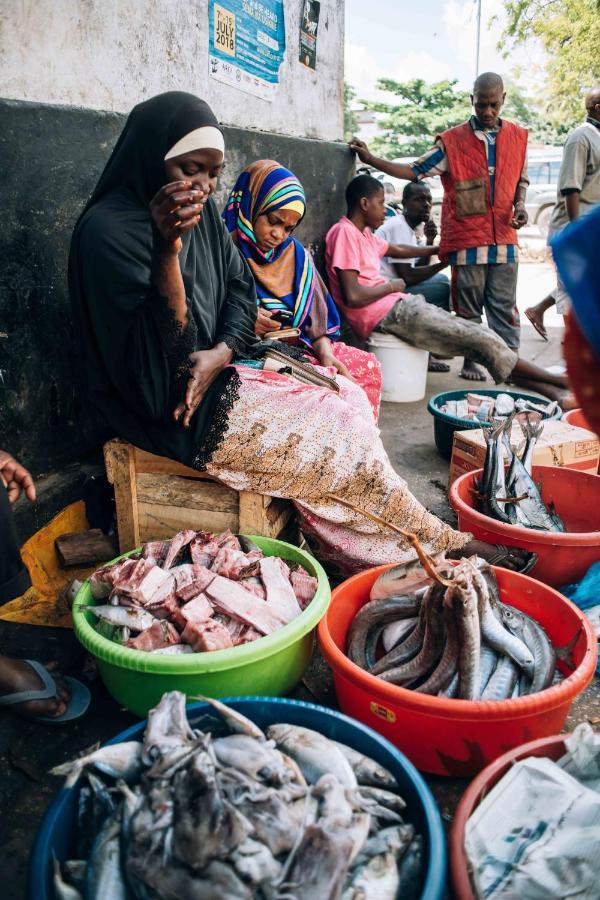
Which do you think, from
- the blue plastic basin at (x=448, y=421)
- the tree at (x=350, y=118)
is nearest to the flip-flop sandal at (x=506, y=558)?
the blue plastic basin at (x=448, y=421)

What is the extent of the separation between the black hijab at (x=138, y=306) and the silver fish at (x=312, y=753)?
1.29 metres

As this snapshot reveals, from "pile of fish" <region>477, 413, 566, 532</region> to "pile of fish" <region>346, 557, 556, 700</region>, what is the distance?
28.5 inches

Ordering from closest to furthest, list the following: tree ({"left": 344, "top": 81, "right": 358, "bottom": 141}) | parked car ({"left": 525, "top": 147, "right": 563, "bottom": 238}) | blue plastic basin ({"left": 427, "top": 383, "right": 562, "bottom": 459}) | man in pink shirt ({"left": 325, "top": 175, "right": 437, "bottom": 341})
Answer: blue plastic basin ({"left": 427, "top": 383, "right": 562, "bottom": 459}), man in pink shirt ({"left": 325, "top": 175, "right": 437, "bottom": 341}), parked car ({"left": 525, "top": 147, "right": 563, "bottom": 238}), tree ({"left": 344, "top": 81, "right": 358, "bottom": 141})

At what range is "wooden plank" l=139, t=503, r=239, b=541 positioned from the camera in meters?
2.87

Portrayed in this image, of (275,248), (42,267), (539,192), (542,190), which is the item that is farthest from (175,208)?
(542,190)

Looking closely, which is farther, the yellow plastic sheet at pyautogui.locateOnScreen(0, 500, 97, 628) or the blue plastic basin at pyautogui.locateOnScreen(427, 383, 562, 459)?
the blue plastic basin at pyautogui.locateOnScreen(427, 383, 562, 459)

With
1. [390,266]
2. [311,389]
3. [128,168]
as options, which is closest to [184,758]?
[311,389]

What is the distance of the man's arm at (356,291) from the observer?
5469 millimetres

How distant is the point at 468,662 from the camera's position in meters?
2.01

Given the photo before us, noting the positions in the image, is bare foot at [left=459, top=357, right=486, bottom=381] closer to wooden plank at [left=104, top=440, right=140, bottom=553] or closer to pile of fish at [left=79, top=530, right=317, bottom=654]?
wooden plank at [left=104, top=440, right=140, bottom=553]

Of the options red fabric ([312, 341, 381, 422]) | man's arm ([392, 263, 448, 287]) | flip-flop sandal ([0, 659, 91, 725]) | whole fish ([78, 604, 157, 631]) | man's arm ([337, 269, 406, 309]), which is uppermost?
man's arm ([392, 263, 448, 287])

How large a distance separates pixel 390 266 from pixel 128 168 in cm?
410

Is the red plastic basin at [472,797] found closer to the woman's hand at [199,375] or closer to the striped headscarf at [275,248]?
the woman's hand at [199,375]

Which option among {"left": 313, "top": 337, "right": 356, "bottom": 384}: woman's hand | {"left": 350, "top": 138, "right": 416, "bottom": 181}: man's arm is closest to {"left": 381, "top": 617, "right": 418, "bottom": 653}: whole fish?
{"left": 313, "top": 337, "right": 356, "bottom": 384}: woman's hand
